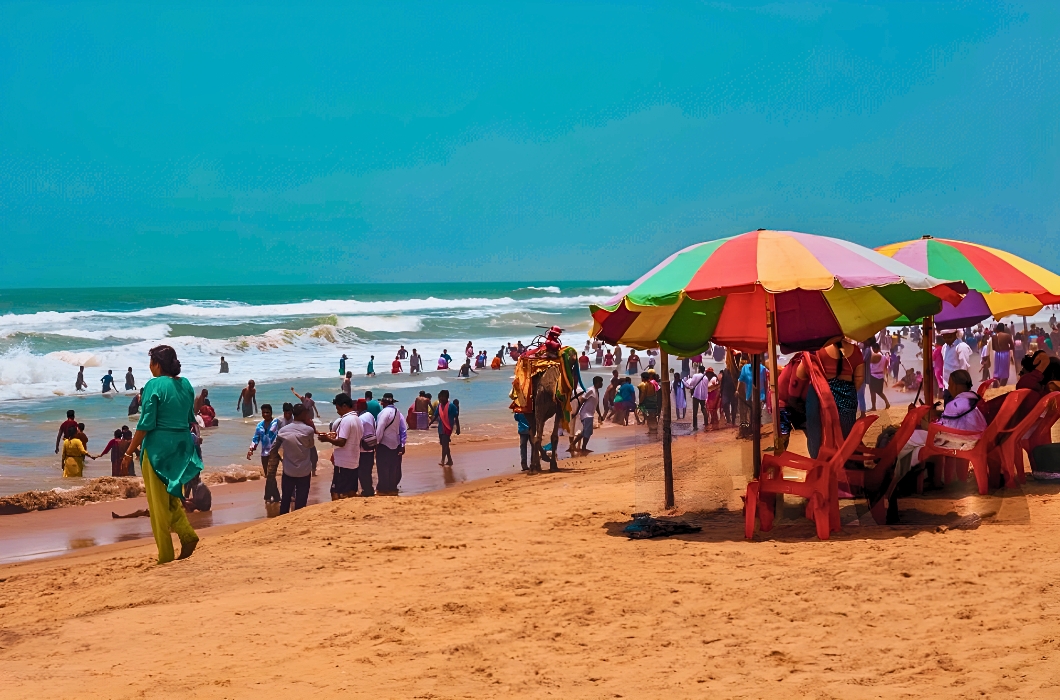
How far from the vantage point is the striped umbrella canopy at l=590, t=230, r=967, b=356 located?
20.7 feet

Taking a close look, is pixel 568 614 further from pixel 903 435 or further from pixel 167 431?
pixel 167 431

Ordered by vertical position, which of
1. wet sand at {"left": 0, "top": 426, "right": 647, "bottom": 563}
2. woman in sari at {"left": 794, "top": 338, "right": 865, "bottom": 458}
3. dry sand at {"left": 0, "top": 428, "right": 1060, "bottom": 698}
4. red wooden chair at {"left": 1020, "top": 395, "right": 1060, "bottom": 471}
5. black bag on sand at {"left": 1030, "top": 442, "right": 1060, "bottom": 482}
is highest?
woman in sari at {"left": 794, "top": 338, "right": 865, "bottom": 458}

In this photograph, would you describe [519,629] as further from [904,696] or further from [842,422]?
[842,422]

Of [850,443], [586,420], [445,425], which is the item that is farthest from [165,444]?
[586,420]

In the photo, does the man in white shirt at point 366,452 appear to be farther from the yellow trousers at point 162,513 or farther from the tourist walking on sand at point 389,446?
the yellow trousers at point 162,513

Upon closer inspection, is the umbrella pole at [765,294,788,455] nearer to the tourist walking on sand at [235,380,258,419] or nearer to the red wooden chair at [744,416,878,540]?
the red wooden chair at [744,416,878,540]

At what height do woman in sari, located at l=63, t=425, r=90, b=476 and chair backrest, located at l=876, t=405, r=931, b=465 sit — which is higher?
chair backrest, located at l=876, t=405, r=931, b=465

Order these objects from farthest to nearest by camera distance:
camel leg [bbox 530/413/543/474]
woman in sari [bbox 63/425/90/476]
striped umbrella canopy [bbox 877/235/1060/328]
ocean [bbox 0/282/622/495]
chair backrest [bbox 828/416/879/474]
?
ocean [bbox 0/282/622/495]
woman in sari [bbox 63/425/90/476]
camel leg [bbox 530/413/543/474]
striped umbrella canopy [bbox 877/235/1060/328]
chair backrest [bbox 828/416/879/474]

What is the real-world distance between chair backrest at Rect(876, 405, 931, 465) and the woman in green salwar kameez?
511 centimetres

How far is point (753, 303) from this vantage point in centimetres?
862

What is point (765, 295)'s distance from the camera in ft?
22.8

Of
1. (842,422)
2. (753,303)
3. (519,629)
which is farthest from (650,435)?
(519,629)

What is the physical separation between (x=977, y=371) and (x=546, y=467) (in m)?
14.4

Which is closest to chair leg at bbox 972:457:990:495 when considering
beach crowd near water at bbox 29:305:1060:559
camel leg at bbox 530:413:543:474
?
beach crowd near water at bbox 29:305:1060:559
